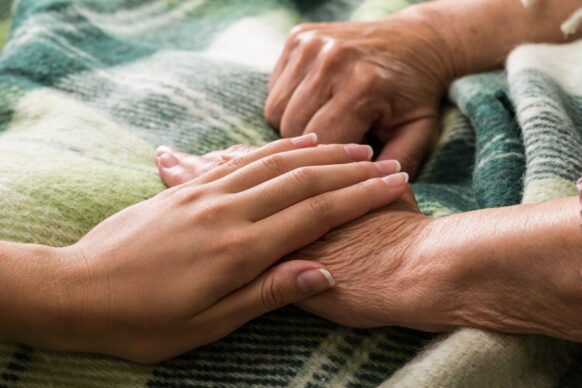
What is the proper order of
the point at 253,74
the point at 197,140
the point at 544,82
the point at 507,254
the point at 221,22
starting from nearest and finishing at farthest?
the point at 507,254, the point at 544,82, the point at 197,140, the point at 253,74, the point at 221,22

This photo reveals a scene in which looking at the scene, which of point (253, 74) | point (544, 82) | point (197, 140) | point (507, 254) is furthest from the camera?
point (253, 74)

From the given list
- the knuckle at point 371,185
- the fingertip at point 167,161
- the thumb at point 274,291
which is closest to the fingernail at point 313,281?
the thumb at point 274,291

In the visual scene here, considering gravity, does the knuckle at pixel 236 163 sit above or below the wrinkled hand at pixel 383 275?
above

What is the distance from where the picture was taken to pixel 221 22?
1.28m

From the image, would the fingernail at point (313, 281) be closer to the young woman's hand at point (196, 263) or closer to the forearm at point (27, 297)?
the young woman's hand at point (196, 263)

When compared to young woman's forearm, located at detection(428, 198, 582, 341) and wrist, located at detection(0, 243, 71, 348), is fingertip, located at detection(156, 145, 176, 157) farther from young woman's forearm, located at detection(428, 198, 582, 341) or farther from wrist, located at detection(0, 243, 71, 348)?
young woman's forearm, located at detection(428, 198, 582, 341)

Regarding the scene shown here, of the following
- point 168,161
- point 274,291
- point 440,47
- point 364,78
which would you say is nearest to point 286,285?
point 274,291

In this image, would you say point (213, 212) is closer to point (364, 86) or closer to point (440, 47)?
point (364, 86)

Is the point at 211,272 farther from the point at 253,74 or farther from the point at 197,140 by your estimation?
the point at 253,74

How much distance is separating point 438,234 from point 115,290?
279mm

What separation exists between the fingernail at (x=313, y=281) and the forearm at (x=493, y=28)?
473 mm

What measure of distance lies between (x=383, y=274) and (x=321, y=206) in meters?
0.09

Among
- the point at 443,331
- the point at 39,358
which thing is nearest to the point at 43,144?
the point at 39,358

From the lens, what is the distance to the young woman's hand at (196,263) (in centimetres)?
63
